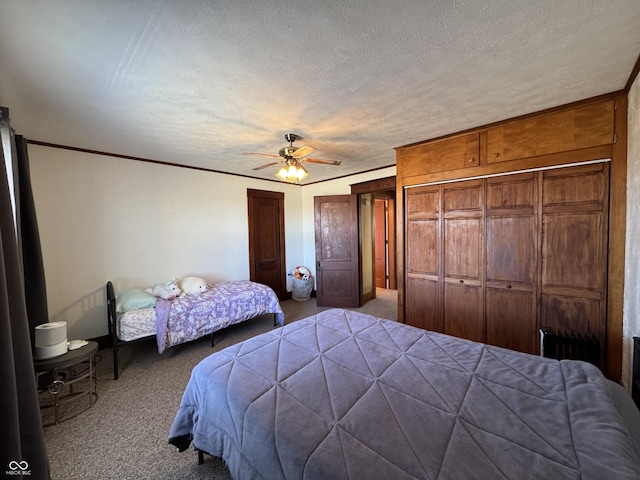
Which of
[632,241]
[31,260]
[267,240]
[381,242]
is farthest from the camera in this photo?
[381,242]

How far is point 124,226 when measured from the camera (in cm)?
355

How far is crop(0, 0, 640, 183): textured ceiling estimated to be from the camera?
1276 millimetres

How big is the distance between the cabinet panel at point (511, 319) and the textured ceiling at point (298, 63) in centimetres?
184

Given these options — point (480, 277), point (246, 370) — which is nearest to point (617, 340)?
point (480, 277)

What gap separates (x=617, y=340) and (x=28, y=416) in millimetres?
3704

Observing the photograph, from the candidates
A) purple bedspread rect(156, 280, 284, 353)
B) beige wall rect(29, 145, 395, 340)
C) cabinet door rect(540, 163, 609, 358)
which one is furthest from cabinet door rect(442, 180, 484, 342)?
purple bedspread rect(156, 280, 284, 353)

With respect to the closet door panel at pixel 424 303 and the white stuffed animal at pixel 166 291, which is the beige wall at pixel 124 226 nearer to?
the white stuffed animal at pixel 166 291

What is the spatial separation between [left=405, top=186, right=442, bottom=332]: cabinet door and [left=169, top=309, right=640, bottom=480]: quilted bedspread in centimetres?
156

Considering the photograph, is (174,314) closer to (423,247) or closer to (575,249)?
(423,247)

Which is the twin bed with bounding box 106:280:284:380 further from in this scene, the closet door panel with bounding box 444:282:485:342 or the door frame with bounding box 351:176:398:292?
the door frame with bounding box 351:176:398:292

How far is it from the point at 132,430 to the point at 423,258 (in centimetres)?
330

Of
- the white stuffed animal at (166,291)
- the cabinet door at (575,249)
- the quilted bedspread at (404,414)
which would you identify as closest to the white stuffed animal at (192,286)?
the white stuffed animal at (166,291)

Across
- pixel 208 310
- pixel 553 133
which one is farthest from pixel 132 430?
pixel 553 133

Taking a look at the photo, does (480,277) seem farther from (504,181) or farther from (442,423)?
(442,423)
